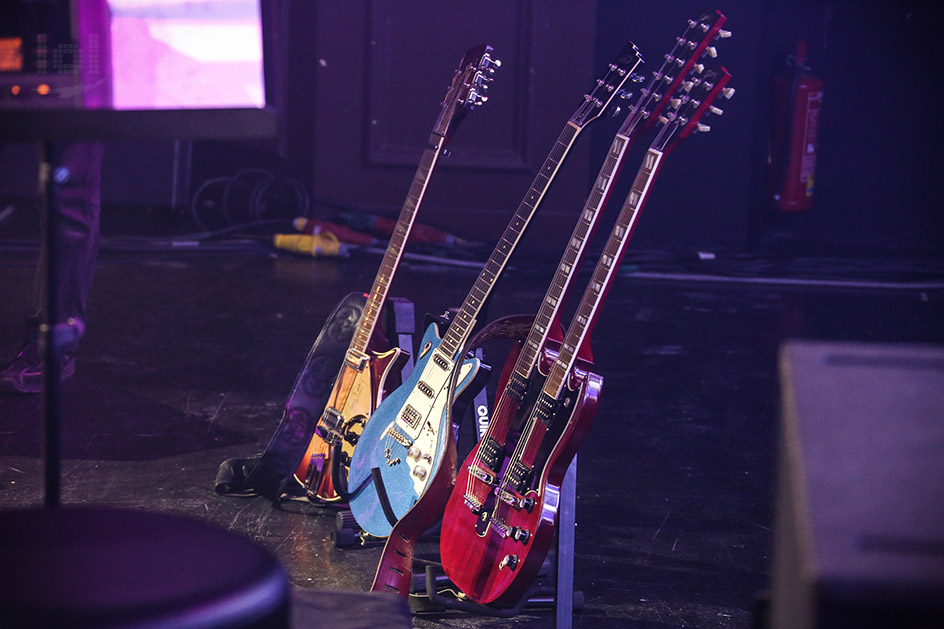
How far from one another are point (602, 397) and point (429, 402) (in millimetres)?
1390

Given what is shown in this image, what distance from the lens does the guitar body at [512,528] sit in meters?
1.67

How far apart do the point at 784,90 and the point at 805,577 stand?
7.02 metres

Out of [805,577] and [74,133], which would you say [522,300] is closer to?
[74,133]

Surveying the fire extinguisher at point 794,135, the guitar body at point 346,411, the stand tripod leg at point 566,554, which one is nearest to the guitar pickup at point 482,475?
the stand tripod leg at point 566,554

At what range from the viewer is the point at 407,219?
222 centimetres

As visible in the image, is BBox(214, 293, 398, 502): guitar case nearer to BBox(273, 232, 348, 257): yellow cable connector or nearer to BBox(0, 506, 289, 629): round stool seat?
BBox(0, 506, 289, 629): round stool seat

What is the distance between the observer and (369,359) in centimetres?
223

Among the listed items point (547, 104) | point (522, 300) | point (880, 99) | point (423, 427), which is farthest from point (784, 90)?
point (423, 427)

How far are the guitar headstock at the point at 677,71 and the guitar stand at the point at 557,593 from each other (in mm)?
623

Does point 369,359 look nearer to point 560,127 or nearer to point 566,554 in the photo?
point 566,554

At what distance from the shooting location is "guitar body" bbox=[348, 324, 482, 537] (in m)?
1.93

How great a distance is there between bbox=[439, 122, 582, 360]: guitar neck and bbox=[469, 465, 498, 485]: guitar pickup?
236 mm

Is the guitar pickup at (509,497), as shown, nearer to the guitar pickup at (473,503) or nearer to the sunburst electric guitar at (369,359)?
the guitar pickup at (473,503)

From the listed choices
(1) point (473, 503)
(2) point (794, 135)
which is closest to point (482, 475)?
(1) point (473, 503)
